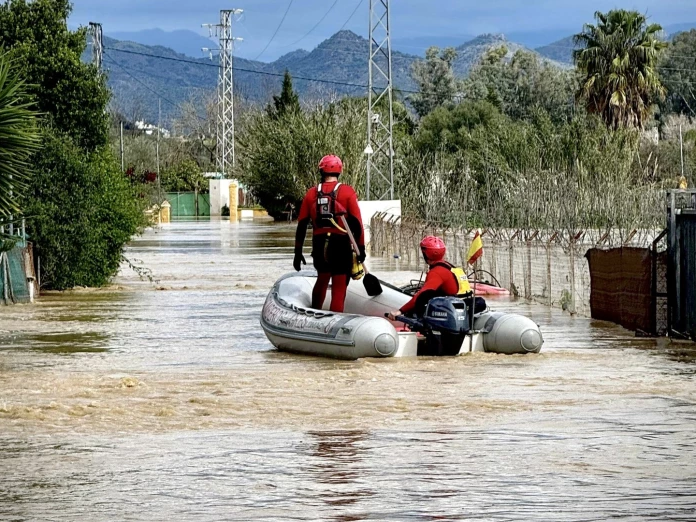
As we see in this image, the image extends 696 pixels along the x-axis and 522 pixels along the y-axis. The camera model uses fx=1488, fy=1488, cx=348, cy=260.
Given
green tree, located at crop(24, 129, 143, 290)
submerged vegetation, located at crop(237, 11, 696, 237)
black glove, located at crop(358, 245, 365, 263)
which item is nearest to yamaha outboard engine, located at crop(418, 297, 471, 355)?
black glove, located at crop(358, 245, 365, 263)

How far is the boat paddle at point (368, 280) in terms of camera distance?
1722 centimetres

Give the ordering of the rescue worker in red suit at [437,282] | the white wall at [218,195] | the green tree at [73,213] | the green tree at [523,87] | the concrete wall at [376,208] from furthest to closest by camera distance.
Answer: the green tree at [523,87] < the white wall at [218,195] < the concrete wall at [376,208] < the green tree at [73,213] < the rescue worker in red suit at [437,282]

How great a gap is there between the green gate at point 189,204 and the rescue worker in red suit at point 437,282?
84.7 m

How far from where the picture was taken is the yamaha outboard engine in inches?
620

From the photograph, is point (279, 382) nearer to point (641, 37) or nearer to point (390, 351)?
point (390, 351)

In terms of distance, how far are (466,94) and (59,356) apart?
97573 millimetres

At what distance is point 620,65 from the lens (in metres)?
69.4

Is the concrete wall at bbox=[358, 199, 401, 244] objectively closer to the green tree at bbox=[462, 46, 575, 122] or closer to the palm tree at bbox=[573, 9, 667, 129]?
the palm tree at bbox=[573, 9, 667, 129]

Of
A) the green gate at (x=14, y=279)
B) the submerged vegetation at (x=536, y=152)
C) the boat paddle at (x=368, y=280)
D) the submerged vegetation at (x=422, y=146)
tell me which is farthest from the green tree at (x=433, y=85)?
the boat paddle at (x=368, y=280)

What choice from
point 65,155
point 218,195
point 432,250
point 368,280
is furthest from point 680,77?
point 432,250

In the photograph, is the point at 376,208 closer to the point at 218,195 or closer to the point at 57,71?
the point at 57,71

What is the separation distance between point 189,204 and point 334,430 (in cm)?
9139

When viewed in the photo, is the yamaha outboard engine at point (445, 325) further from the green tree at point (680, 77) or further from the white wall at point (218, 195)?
the green tree at point (680, 77)

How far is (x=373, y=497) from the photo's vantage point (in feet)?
28.6
